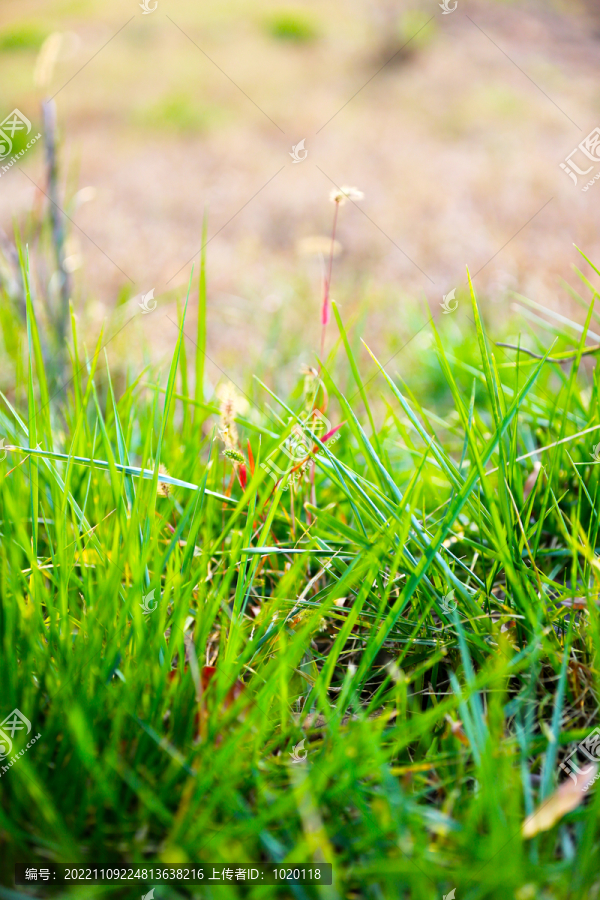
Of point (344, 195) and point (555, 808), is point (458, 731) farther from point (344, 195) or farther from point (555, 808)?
point (344, 195)

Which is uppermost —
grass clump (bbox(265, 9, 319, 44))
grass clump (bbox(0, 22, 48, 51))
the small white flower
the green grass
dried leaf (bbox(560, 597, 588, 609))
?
grass clump (bbox(265, 9, 319, 44))

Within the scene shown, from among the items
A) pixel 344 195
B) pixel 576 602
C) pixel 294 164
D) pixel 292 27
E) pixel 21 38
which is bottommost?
pixel 576 602

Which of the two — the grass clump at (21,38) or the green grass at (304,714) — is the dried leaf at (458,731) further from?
the grass clump at (21,38)

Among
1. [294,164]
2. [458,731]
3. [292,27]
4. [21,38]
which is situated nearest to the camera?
[458,731]

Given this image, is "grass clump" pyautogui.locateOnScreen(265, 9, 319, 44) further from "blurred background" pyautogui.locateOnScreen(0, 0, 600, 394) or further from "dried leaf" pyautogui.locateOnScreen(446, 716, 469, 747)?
"dried leaf" pyautogui.locateOnScreen(446, 716, 469, 747)

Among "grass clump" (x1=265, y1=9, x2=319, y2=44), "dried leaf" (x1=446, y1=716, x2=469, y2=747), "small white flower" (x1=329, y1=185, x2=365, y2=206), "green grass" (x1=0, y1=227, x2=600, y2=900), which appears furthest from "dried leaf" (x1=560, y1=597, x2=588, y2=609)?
"grass clump" (x1=265, y1=9, x2=319, y2=44)

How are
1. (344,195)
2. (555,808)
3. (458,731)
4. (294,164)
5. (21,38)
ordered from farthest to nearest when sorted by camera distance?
(21,38) → (294,164) → (344,195) → (458,731) → (555,808)

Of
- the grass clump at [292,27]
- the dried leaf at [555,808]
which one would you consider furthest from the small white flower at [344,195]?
the grass clump at [292,27]

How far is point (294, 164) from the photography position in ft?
11.3

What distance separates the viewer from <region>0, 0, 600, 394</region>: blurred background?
189 cm

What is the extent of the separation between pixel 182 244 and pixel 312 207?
0.76 meters

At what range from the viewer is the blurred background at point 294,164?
189 cm

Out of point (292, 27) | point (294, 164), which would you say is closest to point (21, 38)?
point (292, 27)

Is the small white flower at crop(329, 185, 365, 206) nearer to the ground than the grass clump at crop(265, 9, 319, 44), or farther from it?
nearer to the ground
